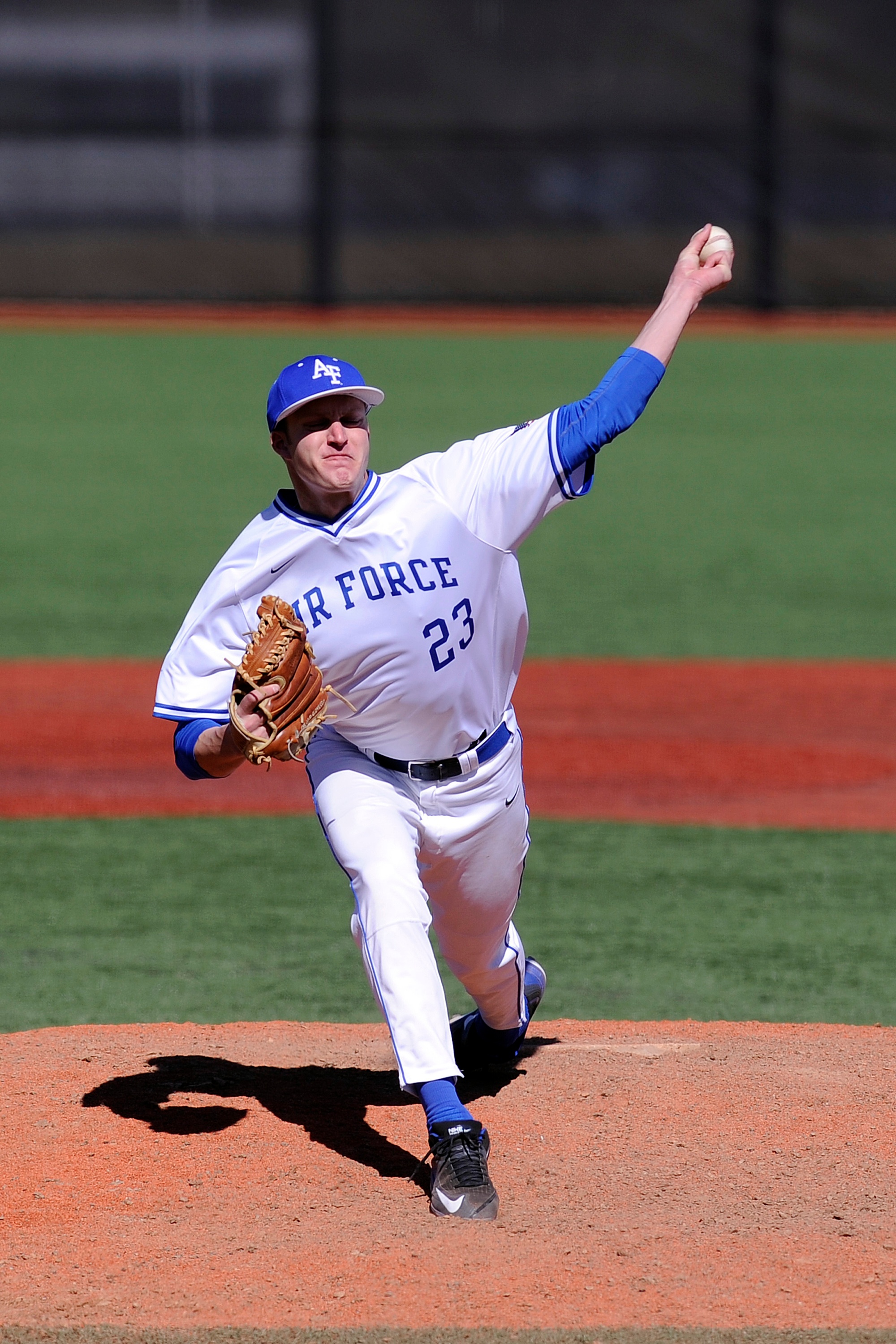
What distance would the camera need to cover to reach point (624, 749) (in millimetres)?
7938

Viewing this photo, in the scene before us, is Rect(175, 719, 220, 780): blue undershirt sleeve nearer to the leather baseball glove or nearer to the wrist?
the leather baseball glove

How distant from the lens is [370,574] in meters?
3.71

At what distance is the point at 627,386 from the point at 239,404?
51.5ft

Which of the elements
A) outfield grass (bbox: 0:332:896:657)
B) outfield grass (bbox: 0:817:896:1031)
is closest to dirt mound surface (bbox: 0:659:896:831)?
outfield grass (bbox: 0:817:896:1031)

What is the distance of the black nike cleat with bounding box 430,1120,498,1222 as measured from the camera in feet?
11.2

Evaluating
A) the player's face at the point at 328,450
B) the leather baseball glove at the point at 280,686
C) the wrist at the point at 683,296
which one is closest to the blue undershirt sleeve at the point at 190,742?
the leather baseball glove at the point at 280,686

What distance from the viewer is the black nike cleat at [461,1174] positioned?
341 cm

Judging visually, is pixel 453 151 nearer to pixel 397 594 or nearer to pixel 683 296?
pixel 683 296

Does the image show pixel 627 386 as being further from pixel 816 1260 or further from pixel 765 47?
pixel 765 47

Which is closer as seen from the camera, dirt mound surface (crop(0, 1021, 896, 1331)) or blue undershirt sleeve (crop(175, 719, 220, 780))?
dirt mound surface (crop(0, 1021, 896, 1331))

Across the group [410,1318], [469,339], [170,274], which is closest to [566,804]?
[410,1318]

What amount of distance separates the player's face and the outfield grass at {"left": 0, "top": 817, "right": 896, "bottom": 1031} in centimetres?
174

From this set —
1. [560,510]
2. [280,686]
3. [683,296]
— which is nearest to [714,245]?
[683,296]

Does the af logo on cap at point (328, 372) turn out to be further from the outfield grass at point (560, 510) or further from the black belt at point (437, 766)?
the outfield grass at point (560, 510)
